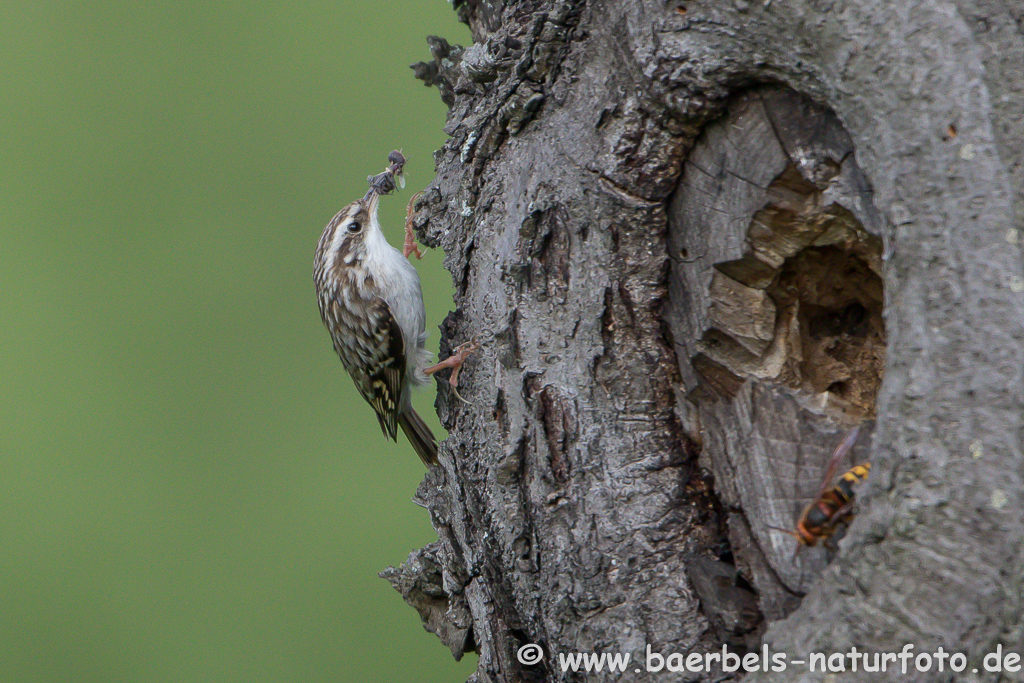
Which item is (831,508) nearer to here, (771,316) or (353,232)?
(771,316)

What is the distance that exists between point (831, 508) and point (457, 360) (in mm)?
792

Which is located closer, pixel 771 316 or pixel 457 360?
pixel 771 316

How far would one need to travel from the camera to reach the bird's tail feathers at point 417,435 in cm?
309

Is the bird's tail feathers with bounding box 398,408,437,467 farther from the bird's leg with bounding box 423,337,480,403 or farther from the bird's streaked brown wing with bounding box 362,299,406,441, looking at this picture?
the bird's leg with bounding box 423,337,480,403

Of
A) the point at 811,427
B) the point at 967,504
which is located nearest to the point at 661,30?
the point at 811,427

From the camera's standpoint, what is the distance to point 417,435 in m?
3.12

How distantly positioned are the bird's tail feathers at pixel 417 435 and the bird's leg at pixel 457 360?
1.31 metres

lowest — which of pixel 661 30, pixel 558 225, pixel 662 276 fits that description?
pixel 662 276

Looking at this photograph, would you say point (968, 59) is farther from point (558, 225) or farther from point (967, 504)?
point (558, 225)

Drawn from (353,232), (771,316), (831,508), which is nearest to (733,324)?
(771,316)

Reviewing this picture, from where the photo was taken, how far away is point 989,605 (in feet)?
3.33

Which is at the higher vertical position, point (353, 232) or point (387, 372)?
point (353, 232)

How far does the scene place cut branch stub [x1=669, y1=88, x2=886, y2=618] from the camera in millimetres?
1341

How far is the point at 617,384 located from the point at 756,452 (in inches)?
10.0
